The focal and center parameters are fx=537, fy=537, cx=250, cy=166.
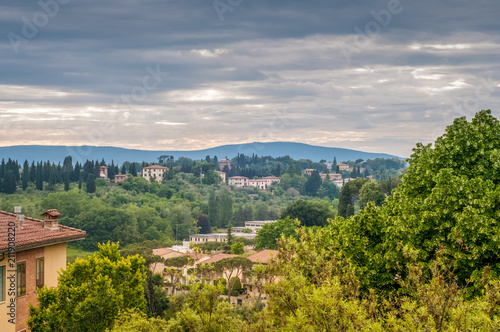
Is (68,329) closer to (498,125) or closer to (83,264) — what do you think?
(83,264)

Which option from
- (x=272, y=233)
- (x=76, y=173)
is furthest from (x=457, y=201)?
(x=76, y=173)

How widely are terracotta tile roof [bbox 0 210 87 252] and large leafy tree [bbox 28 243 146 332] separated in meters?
1.16

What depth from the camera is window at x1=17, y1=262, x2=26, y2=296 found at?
14.3 metres

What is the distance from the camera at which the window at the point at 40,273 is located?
1527cm

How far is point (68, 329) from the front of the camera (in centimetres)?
1413

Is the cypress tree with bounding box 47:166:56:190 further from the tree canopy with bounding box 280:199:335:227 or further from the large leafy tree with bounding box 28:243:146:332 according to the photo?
the large leafy tree with bounding box 28:243:146:332

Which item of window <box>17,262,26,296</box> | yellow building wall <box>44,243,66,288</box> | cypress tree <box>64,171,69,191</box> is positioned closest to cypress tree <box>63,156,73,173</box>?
cypress tree <box>64,171,69,191</box>

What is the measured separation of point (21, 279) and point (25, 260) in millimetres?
508

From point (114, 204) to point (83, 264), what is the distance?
10866cm

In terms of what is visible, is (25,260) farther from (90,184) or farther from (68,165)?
(68,165)

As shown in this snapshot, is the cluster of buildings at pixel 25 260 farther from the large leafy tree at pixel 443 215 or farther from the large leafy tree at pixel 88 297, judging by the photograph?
the large leafy tree at pixel 443 215

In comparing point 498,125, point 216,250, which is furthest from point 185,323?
point 216,250

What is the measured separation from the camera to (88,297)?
1422 cm

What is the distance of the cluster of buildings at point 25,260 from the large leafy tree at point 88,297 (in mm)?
608
